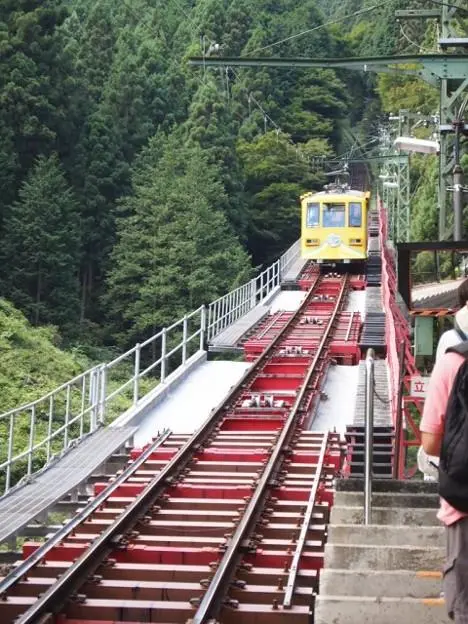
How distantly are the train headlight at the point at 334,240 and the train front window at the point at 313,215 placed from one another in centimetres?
59

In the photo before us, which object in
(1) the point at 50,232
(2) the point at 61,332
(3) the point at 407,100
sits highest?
(3) the point at 407,100

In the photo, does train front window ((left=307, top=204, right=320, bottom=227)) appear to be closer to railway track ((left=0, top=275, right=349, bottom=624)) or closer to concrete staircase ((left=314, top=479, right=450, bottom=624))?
railway track ((left=0, top=275, right=349, bottom=624))

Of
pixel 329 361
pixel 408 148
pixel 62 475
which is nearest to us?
pixel 62 475

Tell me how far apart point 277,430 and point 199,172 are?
39.0 metres

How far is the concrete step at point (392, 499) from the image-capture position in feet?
21.6

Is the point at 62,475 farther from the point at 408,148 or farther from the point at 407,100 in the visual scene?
the point at 407,100

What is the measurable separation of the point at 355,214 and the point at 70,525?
2601 centimetres

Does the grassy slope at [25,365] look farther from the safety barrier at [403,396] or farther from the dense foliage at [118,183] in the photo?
the safety barrier at [403,396]

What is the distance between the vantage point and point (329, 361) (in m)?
20.2

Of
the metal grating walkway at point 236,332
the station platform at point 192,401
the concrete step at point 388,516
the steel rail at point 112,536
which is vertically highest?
the concrete step at point 388,516

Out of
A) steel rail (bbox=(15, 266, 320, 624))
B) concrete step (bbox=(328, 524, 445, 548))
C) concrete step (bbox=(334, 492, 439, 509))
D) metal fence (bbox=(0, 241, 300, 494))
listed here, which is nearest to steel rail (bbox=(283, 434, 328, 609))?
concrete step (bbox=(334, 492, 439, 509))

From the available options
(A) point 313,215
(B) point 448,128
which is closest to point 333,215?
(A) point 313,215

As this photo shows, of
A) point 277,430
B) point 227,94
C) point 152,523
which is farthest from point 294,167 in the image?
point 152,523

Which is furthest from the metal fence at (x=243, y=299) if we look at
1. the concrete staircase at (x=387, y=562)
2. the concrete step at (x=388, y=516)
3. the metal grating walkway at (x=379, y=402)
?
the concrete staircase at (x=387, y=562)
